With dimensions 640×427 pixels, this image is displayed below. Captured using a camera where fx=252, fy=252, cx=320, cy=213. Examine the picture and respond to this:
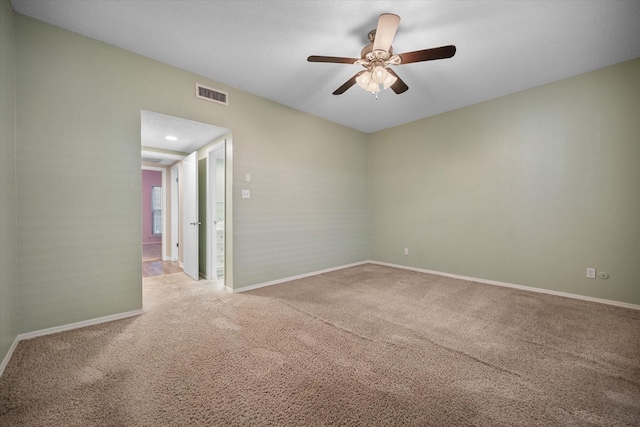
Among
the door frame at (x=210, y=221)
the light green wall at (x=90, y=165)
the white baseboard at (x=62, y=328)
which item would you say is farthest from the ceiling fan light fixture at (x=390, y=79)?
the white baseboard at (x=62, y=328)

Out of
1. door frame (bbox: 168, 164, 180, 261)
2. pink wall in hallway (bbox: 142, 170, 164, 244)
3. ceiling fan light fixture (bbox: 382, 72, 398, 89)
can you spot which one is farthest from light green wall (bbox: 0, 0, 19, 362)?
pink wall in hallway (bbox: 142, 170, 164, 244)

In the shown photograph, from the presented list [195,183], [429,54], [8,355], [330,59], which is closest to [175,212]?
[195,183]

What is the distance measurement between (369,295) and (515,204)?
7.87 ft

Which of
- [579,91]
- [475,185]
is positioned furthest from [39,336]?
[579,91]

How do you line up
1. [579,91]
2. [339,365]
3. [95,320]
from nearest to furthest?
[339,365]
[95,320]
[579,91]

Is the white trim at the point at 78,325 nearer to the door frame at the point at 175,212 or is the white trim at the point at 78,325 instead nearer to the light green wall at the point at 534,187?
the door frame at the point at 175,212

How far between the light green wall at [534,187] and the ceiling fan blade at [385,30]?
2537 millimetres

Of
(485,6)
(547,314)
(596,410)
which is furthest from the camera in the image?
(547,314)

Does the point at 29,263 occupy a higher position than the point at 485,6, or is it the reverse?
the point at 485,6

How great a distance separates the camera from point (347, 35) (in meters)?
2.33

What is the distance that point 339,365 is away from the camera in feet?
5.72

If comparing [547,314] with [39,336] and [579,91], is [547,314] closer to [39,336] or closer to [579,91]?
[579,91]

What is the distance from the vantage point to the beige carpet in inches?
52.1

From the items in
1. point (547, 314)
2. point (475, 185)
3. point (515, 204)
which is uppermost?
point (475, 185)
